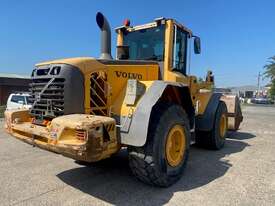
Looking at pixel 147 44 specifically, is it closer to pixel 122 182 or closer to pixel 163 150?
pixel 163 150

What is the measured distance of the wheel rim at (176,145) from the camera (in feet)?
15.0

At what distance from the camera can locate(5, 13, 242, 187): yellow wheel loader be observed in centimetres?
358

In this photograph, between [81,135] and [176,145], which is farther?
[176,145]

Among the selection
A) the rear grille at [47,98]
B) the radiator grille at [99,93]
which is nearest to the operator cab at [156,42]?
the radiator grille at [99,93]

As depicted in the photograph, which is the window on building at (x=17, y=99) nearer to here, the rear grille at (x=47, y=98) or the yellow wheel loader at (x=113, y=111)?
the yellow wheel loader at (x=113, y=111)

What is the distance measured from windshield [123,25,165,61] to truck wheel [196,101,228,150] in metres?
2.42

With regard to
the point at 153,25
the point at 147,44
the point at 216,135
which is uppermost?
the point at 153,25

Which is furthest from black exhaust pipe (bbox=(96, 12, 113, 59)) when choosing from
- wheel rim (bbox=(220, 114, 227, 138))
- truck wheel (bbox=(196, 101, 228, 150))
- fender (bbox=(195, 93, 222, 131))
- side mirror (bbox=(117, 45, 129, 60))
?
wheel rim (bbox=(220, 114, 227, 138))

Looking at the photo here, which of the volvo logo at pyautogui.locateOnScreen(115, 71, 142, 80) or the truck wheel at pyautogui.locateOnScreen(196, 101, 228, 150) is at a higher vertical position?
the volvo logo at pyautogui.locateOnScreen(115, 71, 142, 80)

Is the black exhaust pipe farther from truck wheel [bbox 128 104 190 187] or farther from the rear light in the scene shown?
the rear light

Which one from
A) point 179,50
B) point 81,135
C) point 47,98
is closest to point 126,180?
point 81,135

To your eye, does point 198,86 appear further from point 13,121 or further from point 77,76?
point 13,121

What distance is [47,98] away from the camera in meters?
4.16

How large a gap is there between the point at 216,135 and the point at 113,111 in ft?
12.1
